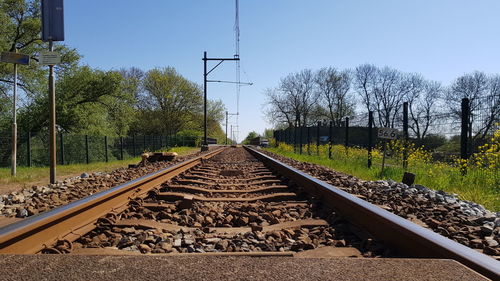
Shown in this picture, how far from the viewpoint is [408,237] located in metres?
2.26

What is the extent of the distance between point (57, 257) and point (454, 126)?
34.8 ft

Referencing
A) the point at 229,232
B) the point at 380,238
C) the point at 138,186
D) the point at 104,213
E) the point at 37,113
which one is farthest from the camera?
the point at 37,113

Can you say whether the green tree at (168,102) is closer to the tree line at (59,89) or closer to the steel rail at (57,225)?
the tree line at (59,89)

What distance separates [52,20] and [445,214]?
25.6 ft

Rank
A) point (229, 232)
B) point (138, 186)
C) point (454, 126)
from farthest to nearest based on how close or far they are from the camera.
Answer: point (454, 126), point (138, 186), point (229, 232)

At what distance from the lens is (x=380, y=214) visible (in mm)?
2738

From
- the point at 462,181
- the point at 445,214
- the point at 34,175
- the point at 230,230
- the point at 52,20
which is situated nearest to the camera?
the point at 230,230

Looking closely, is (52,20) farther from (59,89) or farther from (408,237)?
(59,89)

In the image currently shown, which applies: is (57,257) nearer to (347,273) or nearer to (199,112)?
(347,273)

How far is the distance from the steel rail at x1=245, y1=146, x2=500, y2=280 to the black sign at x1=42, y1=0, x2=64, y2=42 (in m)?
6.62

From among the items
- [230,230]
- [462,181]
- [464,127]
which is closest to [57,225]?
[230,230]

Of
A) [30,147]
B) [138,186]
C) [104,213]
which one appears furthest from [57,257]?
[30,147]

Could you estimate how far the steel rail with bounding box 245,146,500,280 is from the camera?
172 centimetres

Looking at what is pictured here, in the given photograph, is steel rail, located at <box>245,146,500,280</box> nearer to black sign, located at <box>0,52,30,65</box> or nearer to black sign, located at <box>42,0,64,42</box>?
Answer: black sign, located at <box>42,0,64,42</box>
